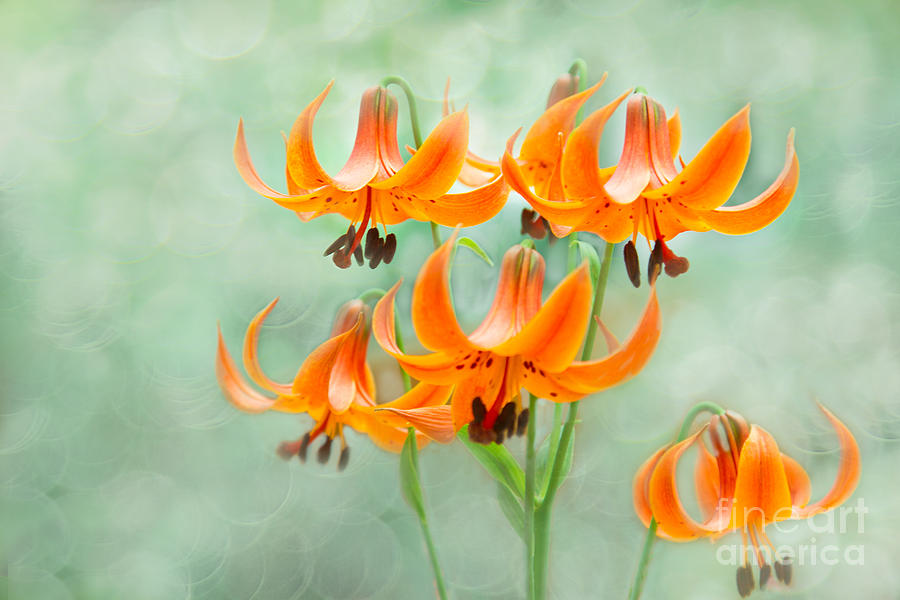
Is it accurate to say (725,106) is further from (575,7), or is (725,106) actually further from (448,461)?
(448,461)

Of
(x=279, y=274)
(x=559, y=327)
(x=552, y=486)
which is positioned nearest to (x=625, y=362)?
(x=559, y=327)

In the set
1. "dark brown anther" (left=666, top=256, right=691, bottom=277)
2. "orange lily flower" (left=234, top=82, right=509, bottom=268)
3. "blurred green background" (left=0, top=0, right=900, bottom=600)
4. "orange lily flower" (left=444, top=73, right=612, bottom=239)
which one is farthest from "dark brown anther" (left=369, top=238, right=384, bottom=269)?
"blurred green background" (left=0, top=0, right=900, bottom=600)

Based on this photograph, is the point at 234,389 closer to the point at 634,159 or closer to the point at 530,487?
the point at 530,487

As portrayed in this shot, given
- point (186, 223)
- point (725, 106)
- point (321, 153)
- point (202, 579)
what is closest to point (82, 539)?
point (202, 579)

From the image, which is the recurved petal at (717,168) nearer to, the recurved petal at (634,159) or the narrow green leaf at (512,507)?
the recurved petal at (634,159)

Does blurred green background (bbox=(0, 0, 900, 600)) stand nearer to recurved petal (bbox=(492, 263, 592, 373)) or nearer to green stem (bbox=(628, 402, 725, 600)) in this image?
green stem (bbox=(628, 402, 725, 600))
